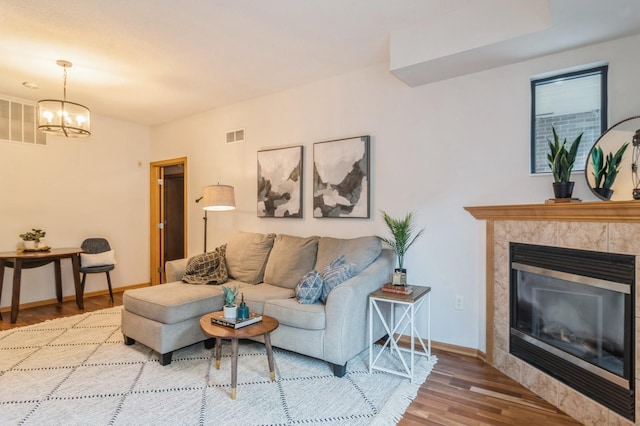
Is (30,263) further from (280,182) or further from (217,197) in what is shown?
(280,182)

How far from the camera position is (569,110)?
2547 mm

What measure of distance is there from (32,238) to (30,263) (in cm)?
34

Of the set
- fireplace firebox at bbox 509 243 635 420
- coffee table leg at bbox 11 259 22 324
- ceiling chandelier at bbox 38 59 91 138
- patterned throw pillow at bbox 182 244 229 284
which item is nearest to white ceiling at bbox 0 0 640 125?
ceiling chandelier at bbox 38 59 91 138

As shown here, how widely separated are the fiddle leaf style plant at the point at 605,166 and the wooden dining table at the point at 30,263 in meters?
5.27

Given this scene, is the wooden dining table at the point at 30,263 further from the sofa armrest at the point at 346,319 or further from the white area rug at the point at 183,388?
the sofa armrest at the point at 346,319

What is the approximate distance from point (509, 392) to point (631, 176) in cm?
161

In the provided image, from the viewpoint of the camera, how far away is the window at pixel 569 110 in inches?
96.3

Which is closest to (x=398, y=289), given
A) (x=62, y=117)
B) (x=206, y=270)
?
(x=206, y=270)

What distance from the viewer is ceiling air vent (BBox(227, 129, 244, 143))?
178 inches

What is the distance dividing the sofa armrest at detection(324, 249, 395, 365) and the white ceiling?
5.84ft

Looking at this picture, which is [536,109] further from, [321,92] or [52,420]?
[52,420]

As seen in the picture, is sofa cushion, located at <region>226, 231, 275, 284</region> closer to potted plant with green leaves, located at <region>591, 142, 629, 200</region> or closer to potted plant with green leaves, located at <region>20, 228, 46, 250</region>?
potted plant with green leaves, located at <region>20, 228, 46, 250</region>

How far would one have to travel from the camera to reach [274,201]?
4.13 meters

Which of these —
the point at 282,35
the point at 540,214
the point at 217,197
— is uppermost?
the point at 282,35
